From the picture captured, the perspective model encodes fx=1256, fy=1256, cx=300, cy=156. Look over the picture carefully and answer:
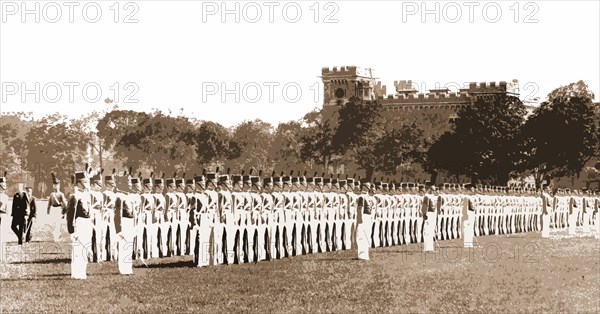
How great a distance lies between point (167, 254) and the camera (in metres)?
27.9

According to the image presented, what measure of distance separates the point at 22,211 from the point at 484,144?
5640 cm

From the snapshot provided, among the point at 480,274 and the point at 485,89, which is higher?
the point at 485,89

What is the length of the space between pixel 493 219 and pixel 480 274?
72.5 feet

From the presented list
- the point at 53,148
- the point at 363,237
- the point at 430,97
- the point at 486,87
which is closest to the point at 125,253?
the point at 363,237

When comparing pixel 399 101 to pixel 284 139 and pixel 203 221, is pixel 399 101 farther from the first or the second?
pixel 203 221

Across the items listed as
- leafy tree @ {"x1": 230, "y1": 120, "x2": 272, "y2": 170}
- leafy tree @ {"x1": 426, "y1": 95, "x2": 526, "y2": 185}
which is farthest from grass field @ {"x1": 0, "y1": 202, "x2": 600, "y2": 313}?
leafy tree @ {"x1": 230, "y1": 120, "x2": 272, "y2": 170}

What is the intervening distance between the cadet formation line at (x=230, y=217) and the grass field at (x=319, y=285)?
58 cm

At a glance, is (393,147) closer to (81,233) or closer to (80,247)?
(81,233)

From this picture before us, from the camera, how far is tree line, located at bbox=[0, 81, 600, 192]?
8619 cm

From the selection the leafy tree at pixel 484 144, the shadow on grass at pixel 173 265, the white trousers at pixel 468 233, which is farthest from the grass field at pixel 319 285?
the leafy tree at pixel 484 144

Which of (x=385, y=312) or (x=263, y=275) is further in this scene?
(x=263, y=275)

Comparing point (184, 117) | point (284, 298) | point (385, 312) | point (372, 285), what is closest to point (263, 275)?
point (372, 285)

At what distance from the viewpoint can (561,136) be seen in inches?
3396

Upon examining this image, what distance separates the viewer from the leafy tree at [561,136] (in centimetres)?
8612
